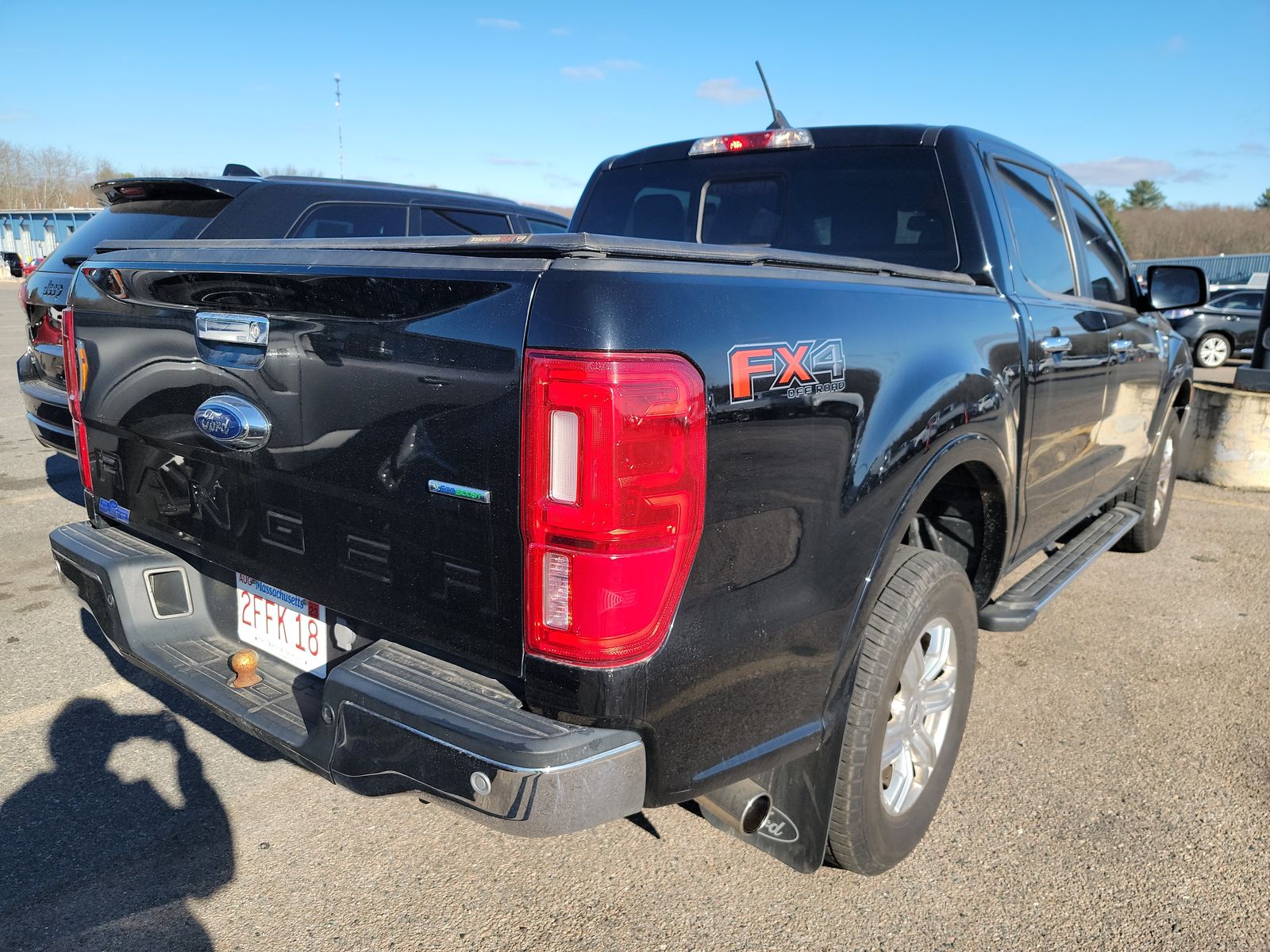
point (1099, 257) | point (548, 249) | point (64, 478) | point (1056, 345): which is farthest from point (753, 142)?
point (64, 478)

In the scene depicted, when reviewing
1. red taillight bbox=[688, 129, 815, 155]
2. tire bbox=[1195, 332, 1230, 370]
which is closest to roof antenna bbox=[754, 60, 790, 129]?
red taillight bbox=[688, 129, 815, 155]

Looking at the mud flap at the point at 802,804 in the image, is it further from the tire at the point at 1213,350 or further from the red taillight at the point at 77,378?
the tire at the point at 1213,350

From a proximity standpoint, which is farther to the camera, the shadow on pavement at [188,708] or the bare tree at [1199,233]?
the bare tree at [1199,233]

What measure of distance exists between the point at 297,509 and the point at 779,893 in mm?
1612

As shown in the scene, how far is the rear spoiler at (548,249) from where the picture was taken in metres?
1.73

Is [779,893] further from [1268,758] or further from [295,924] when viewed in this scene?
[1268,758]

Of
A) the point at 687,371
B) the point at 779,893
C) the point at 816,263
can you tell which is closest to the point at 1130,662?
the point at 779,893

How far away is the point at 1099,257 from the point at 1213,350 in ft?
59.0

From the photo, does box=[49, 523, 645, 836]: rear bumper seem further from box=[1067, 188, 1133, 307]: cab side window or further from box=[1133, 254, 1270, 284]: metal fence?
box=[1133, 254, 1270, 284]: metal fence

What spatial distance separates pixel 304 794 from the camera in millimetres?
2834

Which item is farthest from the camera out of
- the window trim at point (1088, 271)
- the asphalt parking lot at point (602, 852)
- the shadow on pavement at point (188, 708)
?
the window trim at point (1088, 271)

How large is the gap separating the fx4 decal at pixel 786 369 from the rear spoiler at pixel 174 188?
4402 millimetres

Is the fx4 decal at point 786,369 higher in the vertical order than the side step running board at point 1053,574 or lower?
higher

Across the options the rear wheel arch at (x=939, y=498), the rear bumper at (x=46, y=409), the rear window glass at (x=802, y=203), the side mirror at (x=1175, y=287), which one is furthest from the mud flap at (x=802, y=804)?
the rear bumper at (x=46, y=409)
